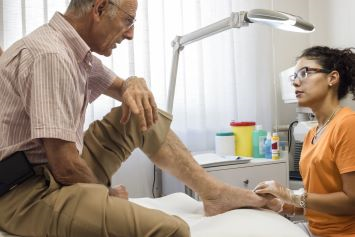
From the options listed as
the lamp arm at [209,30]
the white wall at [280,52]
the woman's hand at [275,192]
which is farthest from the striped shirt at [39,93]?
the white wall at [280,52]

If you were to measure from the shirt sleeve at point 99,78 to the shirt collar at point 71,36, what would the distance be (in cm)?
27

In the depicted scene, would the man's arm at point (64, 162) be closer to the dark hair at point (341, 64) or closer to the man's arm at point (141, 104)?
the man's arm at point (141, 104)

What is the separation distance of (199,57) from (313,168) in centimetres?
127

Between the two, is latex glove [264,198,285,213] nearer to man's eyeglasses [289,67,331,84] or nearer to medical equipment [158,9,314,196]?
man's eyeglasses [289,67,331,84]

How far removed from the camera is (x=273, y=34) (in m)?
2.71

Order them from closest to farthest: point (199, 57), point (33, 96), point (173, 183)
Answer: point (33, 96) → point (173, 183) → point (199, 57)

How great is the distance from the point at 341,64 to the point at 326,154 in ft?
1.23

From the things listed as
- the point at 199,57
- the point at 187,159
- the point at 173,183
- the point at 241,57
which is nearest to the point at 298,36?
the point at 241,57

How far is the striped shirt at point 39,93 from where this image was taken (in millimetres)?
765

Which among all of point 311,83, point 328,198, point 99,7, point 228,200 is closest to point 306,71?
point 311,83

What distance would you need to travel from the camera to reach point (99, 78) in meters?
1.24

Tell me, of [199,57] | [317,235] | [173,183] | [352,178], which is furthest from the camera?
[199,57]

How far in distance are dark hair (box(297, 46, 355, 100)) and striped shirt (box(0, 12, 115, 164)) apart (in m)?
0.93

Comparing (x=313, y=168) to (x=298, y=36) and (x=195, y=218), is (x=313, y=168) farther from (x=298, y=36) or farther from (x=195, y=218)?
(x=298, y=36)
